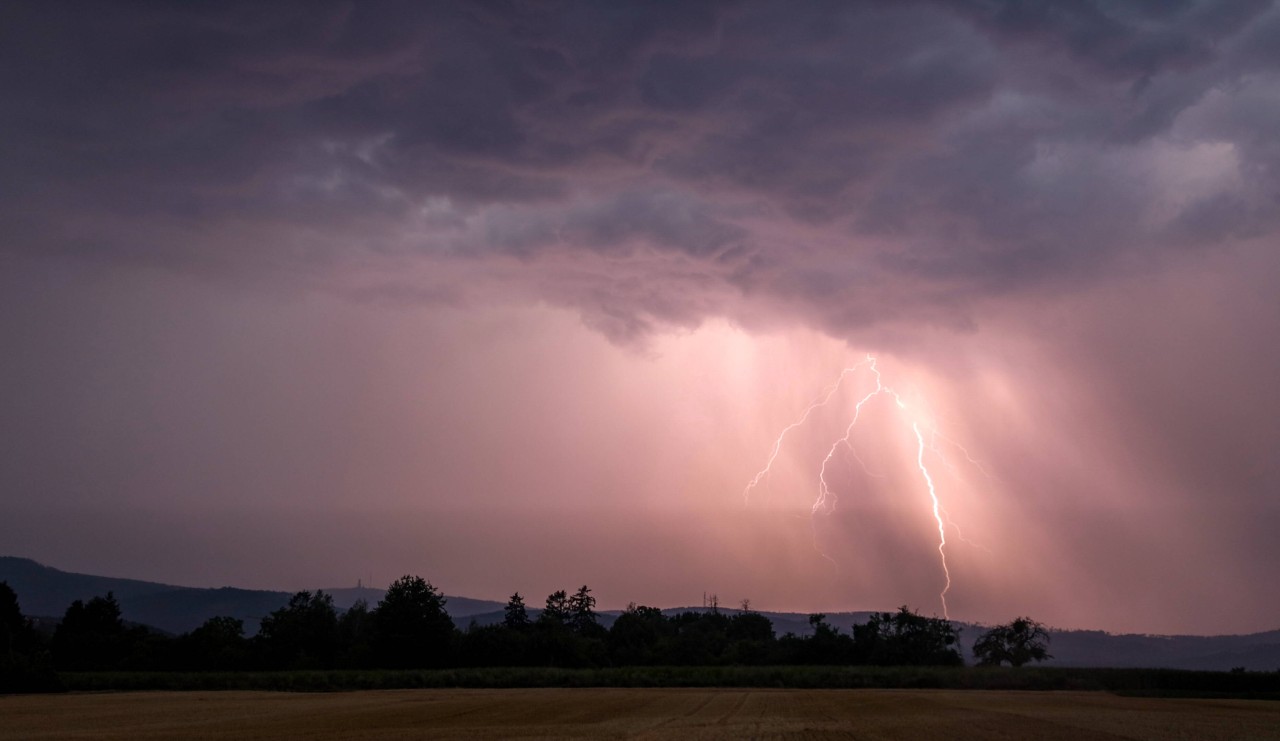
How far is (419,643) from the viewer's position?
7725 cm

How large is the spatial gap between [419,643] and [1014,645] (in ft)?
172

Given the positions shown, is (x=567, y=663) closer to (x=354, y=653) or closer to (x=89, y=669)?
(x=354, y=653)

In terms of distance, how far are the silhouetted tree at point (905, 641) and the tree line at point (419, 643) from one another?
0.32 ft

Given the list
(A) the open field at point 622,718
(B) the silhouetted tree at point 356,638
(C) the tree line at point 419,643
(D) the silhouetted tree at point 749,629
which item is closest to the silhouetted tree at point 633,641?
(C) the tree line at point 419,643

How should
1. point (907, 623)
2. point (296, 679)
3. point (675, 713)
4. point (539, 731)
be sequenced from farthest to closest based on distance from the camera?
point (907, 623), point (296, 679), point (675, 713), point (539, 731)

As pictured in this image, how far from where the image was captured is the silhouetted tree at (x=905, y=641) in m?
81.2

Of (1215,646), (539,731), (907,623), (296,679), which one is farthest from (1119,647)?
(539,731)

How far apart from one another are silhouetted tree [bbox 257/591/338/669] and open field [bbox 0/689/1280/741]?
31947 millimetres

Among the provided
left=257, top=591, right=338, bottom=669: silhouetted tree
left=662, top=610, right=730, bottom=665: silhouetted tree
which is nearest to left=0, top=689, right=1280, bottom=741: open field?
left=257, top=591, right=338, bottom=669: silhouetted tree

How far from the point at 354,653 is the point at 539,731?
55.5 metres

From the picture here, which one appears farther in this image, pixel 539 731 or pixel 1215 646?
pixel 1215 646

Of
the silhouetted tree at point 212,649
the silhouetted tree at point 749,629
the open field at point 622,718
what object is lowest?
the open field at point 622,718

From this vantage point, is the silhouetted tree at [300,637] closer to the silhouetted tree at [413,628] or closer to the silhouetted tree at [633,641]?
the silhouetted tree at [413,628]

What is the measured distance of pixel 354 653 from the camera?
77188mm
